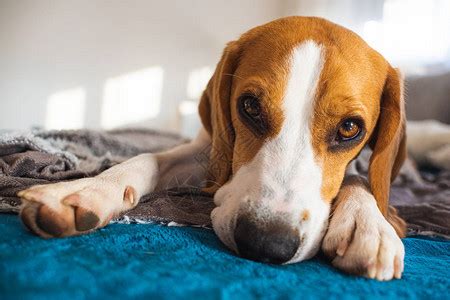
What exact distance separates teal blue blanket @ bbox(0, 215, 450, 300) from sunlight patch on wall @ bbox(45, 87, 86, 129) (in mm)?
5374

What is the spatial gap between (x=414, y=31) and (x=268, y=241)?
15.5 feet

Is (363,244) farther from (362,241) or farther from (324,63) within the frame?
(324,63)

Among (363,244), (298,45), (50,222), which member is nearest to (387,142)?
(298,45)

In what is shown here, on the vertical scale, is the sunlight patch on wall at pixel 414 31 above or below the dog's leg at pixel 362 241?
above

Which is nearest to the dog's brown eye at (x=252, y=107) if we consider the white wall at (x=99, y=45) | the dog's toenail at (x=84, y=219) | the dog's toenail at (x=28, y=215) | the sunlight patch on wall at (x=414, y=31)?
the dog's toenail at (x=84, y=219)

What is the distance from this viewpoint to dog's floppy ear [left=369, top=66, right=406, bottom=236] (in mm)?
1864

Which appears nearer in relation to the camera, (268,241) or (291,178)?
(268,241)

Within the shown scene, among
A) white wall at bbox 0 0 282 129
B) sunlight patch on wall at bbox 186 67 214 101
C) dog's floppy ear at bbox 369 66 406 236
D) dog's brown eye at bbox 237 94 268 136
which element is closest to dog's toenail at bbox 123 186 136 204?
dog's brown eye at bbox 237 94 268 136

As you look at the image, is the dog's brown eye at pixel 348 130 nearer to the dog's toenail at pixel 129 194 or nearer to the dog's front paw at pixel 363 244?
the dog's front paw at pixel 363 244

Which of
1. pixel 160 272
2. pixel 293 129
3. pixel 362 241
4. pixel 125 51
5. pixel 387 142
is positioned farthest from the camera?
pixel 125 51

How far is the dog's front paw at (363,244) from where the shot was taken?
1.35 meters

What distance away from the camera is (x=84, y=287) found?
100 cm

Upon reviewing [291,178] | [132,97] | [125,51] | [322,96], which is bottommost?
[132,97]

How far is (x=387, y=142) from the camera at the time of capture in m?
1.90
